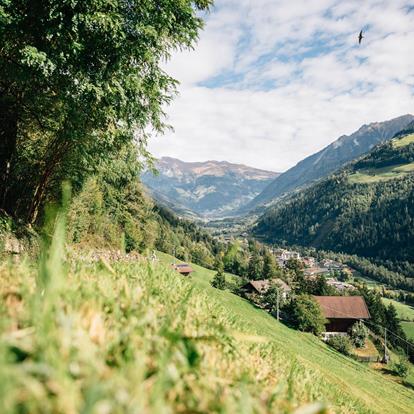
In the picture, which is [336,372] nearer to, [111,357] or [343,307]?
[111,357]

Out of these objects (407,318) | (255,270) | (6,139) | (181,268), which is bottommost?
(407,318)

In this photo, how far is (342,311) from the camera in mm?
105812

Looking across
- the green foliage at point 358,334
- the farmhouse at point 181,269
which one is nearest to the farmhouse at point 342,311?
the green foliage at point 358,334

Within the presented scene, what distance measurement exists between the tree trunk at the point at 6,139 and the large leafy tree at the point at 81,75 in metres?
0.04

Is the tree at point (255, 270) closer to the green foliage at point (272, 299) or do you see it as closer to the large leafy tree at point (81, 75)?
the green foliage at point (272, 299)

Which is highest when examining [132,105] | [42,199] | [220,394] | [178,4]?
[178,4]

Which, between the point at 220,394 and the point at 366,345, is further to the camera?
the point at 366,345

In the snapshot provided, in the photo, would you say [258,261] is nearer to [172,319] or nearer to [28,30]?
[28,30]

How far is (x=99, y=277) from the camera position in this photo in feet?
7.71

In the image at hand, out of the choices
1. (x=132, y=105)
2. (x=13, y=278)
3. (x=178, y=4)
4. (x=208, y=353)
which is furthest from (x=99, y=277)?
(x=178, y=4)

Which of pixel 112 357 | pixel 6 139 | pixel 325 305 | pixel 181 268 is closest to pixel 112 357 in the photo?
pixel 112 357

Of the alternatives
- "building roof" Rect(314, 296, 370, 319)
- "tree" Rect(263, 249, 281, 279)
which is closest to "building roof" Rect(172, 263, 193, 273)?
"building roof" Rect(314, 296, 370, 319)

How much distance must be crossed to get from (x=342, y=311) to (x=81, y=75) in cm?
10845

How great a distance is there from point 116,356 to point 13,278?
0.97 meters
